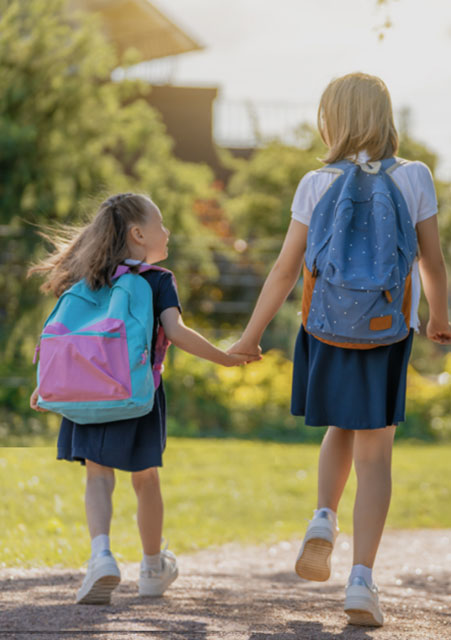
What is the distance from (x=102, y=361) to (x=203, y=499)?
3.83m

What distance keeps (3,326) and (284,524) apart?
5654 mm

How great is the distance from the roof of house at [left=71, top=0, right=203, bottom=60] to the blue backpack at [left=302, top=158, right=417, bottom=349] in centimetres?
1524

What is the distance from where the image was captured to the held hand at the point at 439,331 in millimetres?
3529

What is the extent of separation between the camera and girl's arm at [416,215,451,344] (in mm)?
3232

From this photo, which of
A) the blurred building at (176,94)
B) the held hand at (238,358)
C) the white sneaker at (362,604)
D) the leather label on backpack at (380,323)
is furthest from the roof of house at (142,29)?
the white sneaker at (362,604)

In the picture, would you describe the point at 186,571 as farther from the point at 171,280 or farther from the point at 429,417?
the point at 429,417

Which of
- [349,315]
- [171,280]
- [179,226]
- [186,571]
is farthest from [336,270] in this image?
[179,226]

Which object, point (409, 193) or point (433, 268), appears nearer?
point (409, 193)

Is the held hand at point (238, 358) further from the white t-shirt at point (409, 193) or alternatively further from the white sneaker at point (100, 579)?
the white sneaker at point (100, 579)

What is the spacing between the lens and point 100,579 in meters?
3.09

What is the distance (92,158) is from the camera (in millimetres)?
11398

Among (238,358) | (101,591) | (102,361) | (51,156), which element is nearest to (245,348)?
(238,358)

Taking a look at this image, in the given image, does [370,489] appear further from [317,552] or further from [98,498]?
[98,498]

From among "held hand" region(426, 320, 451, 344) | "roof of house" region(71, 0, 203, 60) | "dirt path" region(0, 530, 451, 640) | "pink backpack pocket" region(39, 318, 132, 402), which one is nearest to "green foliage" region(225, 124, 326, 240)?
"roof of house" region(71, 0, 203, 60)
